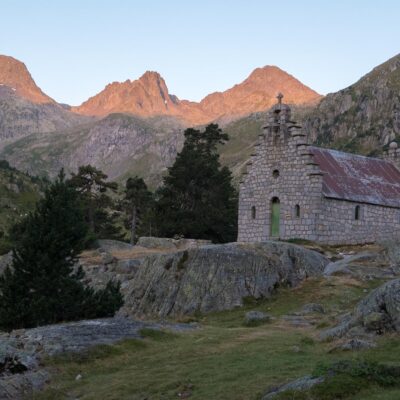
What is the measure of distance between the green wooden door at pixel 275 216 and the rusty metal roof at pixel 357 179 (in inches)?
161

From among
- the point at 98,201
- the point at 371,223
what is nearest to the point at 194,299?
the point at 371,223

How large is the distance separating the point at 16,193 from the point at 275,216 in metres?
122

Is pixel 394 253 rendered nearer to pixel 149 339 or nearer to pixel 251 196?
pixel 251 196

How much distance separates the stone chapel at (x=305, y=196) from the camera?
164 feet

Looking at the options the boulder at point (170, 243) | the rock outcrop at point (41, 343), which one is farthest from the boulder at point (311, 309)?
the boulder at point (170, 243)

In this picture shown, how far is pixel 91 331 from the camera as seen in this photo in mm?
24562

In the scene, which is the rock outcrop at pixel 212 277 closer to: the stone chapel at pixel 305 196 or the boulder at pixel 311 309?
the boulder at pixel 311 309

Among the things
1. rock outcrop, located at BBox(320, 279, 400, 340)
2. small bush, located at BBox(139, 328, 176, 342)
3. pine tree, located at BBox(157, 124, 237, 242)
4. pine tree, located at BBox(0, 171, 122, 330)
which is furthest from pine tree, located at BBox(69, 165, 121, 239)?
rock outcrop, located at BBox(320, 279, 400, 340)

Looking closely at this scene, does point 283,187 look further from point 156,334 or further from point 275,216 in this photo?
point 156,334

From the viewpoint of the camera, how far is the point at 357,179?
54.7 metres

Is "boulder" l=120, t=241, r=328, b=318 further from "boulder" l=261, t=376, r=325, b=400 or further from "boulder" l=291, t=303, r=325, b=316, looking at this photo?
"boulder" l=261, t=376, r=325, b=400

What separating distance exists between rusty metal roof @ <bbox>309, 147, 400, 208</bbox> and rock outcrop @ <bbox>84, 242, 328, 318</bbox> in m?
14.5

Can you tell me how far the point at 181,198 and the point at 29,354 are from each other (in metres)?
46.9

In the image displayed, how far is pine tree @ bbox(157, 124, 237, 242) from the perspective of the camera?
215 feet
